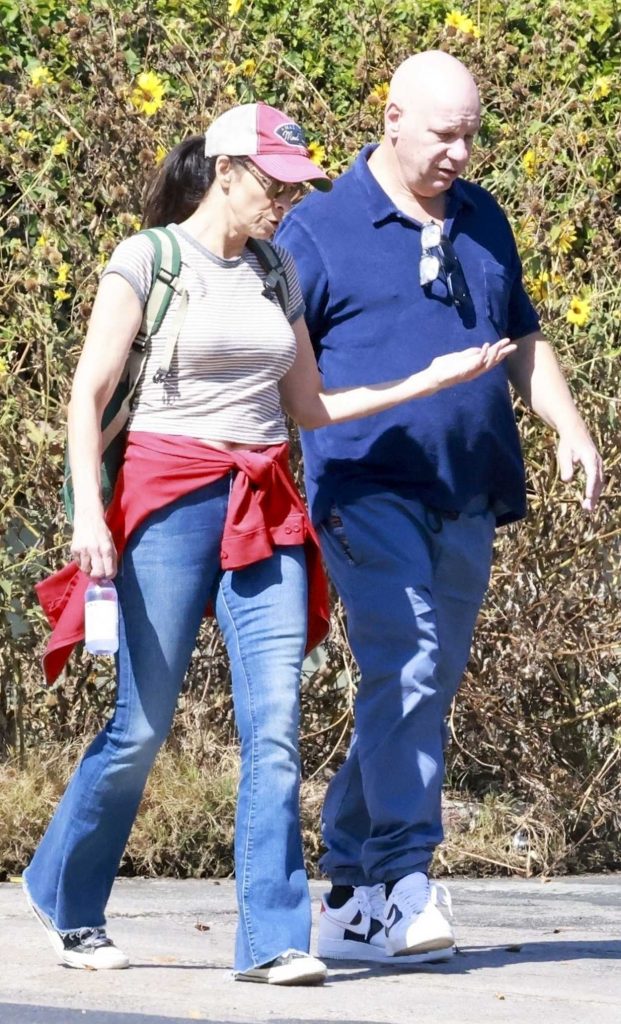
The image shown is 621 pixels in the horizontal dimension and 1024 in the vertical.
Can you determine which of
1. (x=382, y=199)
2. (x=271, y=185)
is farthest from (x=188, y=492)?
(x=382, y=199)

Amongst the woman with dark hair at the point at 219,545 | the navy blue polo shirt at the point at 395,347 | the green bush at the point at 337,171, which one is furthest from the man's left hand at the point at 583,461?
the green bush at the point at 337,171

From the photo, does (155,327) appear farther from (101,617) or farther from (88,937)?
(88,937)

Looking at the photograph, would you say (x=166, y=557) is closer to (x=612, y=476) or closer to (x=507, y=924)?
(x=507, y=924)

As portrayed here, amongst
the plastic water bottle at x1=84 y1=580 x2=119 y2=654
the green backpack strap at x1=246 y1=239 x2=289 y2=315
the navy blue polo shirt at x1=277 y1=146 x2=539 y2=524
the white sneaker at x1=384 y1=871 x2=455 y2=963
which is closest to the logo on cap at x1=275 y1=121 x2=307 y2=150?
the green backpack strap at x1=246 y1=239 x2=289 y2=315

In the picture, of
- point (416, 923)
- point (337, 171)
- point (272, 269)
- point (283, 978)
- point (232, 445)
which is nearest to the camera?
point (283, 978)

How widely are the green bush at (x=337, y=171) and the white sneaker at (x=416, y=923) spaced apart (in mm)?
1542

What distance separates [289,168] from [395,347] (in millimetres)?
627

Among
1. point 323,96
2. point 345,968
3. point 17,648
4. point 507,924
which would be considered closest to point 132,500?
point 345,968

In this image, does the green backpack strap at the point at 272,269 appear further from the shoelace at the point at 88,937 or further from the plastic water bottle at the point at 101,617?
the shoelace at the point at 88,937

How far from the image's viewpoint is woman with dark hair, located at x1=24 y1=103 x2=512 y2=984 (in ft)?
12.8

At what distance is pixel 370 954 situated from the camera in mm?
4465

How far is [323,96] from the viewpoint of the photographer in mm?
6383

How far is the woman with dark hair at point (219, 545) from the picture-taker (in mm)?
3916

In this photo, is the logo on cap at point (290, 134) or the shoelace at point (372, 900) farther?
the shoelace at point (372, 900)
